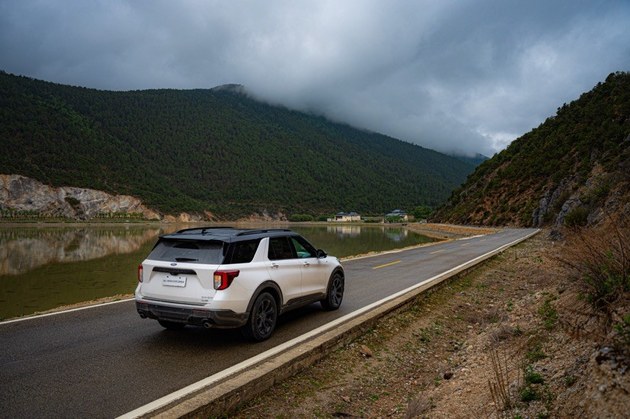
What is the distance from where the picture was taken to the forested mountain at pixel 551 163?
52.3m

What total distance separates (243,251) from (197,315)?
1153 millimetres

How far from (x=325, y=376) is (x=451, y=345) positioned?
329 centimetres

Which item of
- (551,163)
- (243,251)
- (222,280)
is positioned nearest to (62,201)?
(551,163)

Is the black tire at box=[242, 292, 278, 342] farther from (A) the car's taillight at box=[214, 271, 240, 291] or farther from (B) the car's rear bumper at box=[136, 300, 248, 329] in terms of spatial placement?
(A) the car's taillight at box=[214, 271, 240, 291]

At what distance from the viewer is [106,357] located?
6113 millimetres

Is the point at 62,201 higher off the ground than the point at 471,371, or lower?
higher

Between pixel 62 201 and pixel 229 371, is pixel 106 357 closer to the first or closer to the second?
pixel 229 371

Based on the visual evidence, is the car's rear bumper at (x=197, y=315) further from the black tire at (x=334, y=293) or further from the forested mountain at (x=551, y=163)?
the forested mountain at (x=551, y=163)

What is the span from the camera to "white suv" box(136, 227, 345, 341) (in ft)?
20.6

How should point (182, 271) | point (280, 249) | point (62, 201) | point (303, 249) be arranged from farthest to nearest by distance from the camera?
point (62, 201), point (303, 249), point (280, 249), point (182, 271)

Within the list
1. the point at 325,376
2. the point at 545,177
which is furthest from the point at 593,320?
the point at 545,177

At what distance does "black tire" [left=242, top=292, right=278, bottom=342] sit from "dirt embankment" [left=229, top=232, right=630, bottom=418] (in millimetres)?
1126

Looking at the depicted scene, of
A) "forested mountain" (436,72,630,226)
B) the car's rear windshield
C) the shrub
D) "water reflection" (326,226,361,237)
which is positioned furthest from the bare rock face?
the shrub

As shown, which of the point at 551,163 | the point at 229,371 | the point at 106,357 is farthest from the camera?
the point at 551,163
